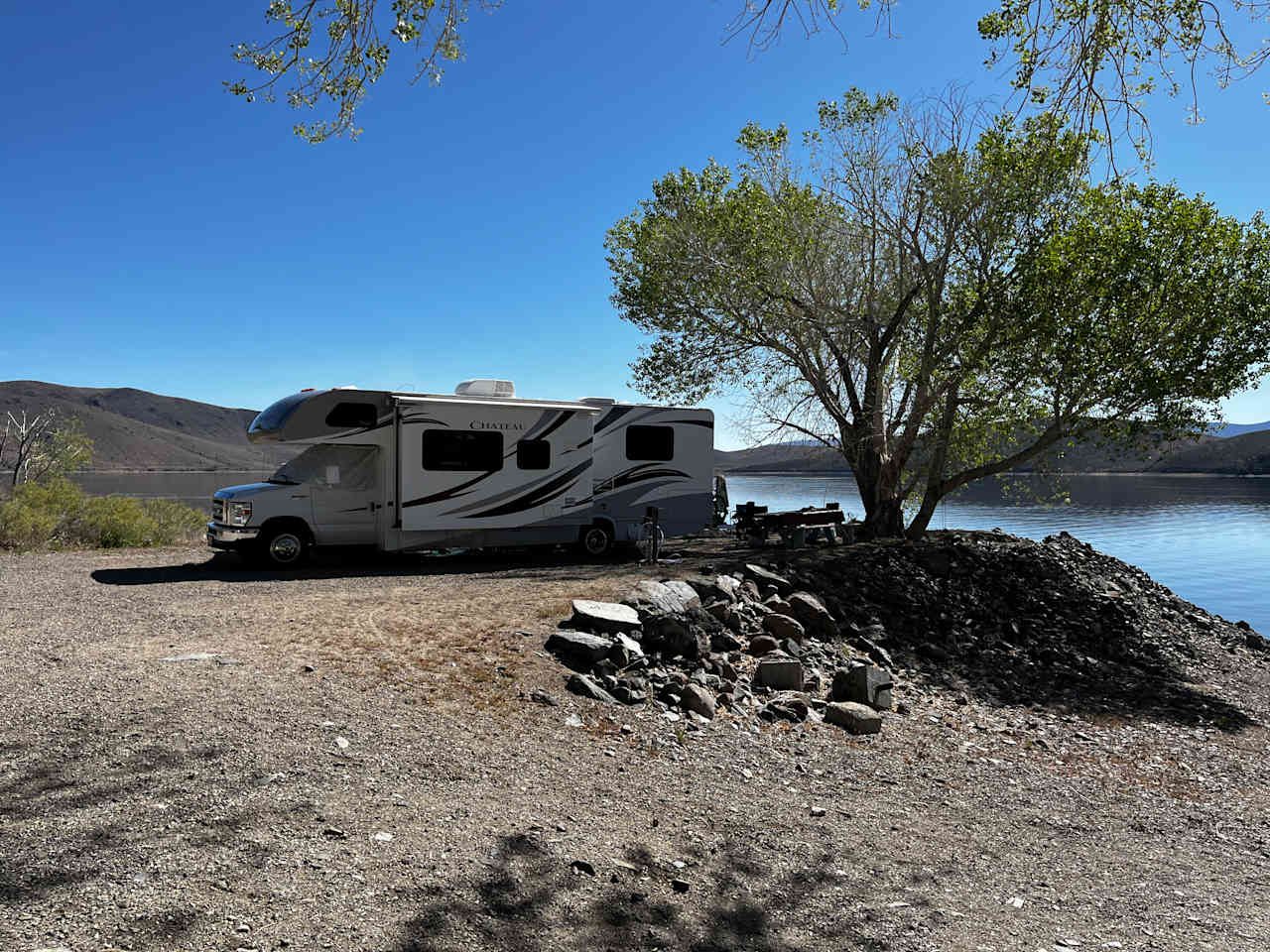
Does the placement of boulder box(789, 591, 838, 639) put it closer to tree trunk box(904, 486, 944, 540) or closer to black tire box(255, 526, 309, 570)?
tree trunk box(904, 486, 944, 540)

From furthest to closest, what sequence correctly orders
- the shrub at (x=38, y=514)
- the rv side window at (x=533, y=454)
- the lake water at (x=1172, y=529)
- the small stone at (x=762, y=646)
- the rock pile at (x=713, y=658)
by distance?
the lake water at (x=1172, y=529), the shrub at (x=38, y=514), the rv side window at (x=533, y=454), the small stone at (x=762, y=646), the rock pile at (x=713, y=658)

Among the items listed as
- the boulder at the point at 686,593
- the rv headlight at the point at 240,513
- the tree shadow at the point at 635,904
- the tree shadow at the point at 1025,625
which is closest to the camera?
the tree shadow at the point at 635,904

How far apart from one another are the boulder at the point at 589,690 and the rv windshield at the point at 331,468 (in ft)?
25.6

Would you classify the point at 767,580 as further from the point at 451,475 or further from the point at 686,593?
the point at 451,475

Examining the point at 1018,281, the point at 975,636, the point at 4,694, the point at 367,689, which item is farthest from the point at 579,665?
the point at 1018,281

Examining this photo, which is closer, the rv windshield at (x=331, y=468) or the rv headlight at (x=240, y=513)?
the rv headlight at (x=240, y=513)

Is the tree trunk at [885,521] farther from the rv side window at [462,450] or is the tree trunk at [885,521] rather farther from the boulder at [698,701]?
the boulder at [698,701]

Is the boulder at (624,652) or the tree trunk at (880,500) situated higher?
the tree trunk at (880,500)

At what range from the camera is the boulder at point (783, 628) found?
10734 mm

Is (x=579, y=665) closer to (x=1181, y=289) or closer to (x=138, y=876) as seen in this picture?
(x=138, y=876)

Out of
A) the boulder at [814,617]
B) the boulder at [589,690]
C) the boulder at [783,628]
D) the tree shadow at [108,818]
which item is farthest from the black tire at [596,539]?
the tree shadow at [108,818]

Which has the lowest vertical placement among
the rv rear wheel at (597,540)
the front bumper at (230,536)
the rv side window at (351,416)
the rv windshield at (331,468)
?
the rv rear wheel at (597,540)

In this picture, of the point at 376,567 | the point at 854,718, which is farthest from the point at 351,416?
the point at 854,718

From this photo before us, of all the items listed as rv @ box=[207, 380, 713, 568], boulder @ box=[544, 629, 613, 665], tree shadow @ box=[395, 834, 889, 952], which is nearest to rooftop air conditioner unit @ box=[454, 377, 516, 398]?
rv @ box=[207, 380, 713, 568]
